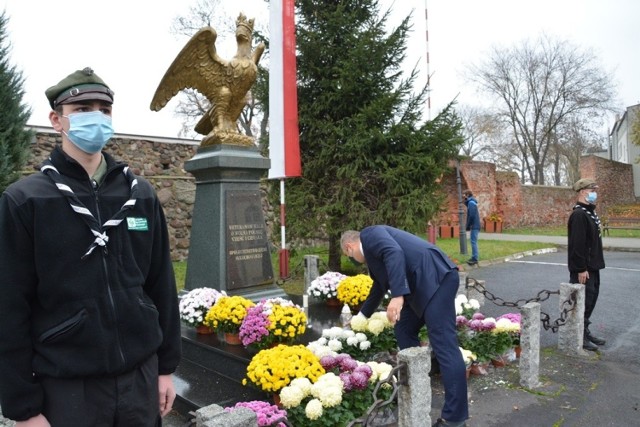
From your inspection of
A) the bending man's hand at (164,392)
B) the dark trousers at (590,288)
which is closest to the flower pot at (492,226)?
the dark trousers at (590,288)

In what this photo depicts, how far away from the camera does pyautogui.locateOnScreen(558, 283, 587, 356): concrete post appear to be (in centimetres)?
534

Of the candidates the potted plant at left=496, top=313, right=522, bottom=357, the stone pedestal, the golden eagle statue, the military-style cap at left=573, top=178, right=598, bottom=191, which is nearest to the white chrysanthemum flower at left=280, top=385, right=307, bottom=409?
the stone pedestal

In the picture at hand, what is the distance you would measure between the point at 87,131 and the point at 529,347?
4.13 meters

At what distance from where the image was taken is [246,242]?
5.83 metres

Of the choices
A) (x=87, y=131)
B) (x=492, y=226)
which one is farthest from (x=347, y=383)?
(x=492, y=226)

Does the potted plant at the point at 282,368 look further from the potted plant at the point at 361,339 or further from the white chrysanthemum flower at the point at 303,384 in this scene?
the potted plant at the point at 361,339

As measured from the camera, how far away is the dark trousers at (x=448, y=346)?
11.3ft

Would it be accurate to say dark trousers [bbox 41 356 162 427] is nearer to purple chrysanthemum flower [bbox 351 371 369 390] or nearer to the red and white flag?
purple chrysanthemum flower [bbox 351 371 369 390]

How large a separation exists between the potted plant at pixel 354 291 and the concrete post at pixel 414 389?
9.24 ft

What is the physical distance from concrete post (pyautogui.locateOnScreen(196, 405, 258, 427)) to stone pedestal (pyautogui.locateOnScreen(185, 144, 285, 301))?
3393mm

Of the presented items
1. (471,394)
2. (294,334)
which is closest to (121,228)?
(294,334)

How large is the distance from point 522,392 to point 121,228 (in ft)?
12.9

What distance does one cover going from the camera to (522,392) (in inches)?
172

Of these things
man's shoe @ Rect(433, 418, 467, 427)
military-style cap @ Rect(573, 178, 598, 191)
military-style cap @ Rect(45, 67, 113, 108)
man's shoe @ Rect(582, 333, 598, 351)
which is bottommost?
man's shoe @ Rect(582, 333, 598, 351)
